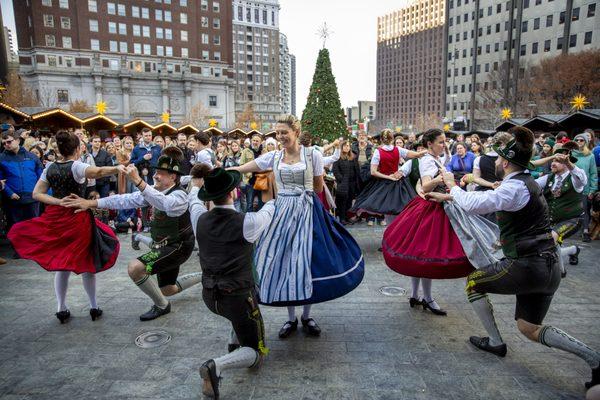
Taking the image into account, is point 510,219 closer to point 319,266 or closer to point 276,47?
point 319,266

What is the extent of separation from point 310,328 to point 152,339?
1.73 meters

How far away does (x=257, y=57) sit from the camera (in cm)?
11756

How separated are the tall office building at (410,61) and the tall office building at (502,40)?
40648mm

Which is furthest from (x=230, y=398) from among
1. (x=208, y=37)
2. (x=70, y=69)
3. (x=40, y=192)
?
(x=208, y=37)

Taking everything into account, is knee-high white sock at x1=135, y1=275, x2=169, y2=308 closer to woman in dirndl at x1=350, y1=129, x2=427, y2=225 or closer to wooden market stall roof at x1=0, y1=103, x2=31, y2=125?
woman in dirndl at x1=350, y1=129, x2=427, y2=225

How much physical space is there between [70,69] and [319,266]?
71.5 meters

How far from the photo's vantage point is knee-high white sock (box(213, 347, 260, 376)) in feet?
10.1

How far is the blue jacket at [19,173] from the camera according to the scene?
765 centimetres

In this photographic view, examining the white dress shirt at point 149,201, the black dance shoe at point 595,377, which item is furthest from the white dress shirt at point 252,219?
the black dance shoe at point 595,377

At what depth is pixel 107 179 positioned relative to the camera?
1000cm

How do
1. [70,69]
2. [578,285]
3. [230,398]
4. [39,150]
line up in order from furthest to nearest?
[70,69] < [39,150] < [578,285] < [230,398]

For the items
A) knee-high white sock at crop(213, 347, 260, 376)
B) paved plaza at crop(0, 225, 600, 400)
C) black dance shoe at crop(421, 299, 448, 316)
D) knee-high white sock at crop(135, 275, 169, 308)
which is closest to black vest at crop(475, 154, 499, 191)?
paved plaza at crop(0, 225, 600, 400)

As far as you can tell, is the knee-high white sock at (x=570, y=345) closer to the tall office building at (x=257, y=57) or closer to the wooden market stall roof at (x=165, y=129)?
the wooden market stall roof at (x=165, y=129)

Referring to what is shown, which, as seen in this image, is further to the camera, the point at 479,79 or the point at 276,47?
the point at 276,47
